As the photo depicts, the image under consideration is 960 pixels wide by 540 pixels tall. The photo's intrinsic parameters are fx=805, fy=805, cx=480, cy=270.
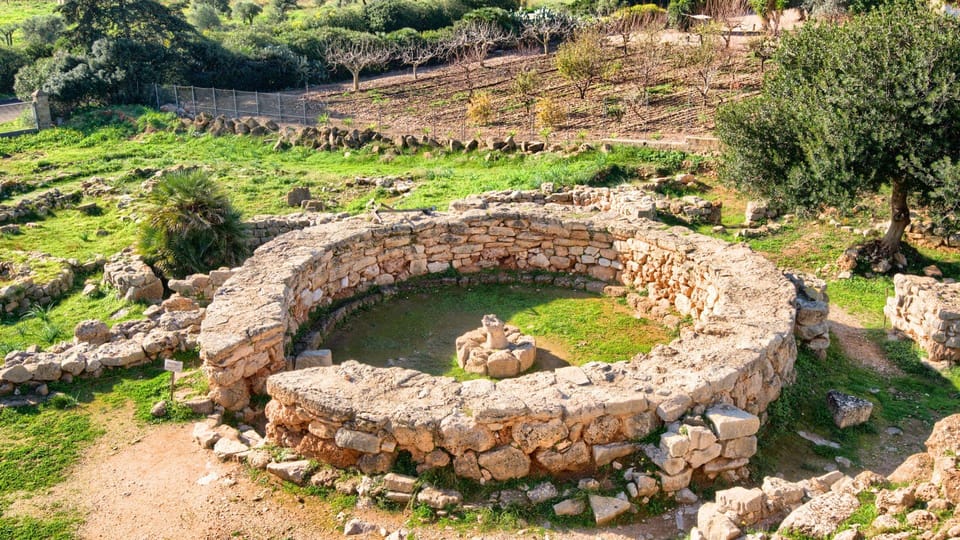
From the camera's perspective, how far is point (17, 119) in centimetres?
3089

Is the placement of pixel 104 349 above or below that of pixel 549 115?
below

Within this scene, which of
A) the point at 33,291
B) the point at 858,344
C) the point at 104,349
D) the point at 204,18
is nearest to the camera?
the point at 104,349

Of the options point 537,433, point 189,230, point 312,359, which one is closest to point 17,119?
point 189,230

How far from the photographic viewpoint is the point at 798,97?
1458 cm

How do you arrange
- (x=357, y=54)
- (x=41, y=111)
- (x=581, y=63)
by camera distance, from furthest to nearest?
1. (x=357, y=54)
2. (x=581, y=63)
3. (x=41, y=111)

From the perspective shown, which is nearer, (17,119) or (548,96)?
(548,96)

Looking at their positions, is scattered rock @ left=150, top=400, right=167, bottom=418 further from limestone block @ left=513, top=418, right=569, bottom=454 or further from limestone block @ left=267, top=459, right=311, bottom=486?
limestone block @ left=513, top=418, right=569, bottom=454

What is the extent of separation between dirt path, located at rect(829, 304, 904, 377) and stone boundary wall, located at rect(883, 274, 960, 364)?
52 cm

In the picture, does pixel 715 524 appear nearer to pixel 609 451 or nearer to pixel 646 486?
pixel 646 486

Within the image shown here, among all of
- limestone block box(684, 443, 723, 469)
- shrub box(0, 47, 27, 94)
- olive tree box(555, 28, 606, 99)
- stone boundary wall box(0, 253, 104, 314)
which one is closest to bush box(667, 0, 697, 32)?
olive tree box(555, 28, 606, 99)

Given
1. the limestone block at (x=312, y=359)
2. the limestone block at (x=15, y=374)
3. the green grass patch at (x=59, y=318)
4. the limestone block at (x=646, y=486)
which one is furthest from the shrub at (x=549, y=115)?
the limestone block at (x=646, y=486)

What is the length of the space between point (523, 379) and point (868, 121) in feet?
27.6

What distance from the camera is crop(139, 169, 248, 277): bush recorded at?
14414 millimetres

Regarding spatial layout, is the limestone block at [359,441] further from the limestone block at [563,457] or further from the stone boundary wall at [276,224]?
the stone boundary wall at [276,224]
